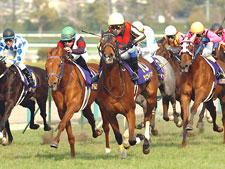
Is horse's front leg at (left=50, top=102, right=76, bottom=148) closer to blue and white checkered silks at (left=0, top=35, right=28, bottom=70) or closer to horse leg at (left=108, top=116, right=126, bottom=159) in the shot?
horse leg at (left=108, top=116, right=126, bottom=159)

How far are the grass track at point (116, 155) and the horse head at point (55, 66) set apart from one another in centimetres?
114

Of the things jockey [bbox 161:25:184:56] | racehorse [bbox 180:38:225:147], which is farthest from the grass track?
jockey [bbox 161:25:184:56]

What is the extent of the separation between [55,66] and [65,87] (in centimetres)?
58

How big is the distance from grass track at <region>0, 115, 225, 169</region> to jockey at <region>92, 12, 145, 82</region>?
123 centimetres

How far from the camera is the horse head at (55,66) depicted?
932cm

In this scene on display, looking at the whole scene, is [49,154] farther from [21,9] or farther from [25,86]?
[21,9]

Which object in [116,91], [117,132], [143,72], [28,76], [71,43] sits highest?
[71,43]

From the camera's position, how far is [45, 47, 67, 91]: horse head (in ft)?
30.6

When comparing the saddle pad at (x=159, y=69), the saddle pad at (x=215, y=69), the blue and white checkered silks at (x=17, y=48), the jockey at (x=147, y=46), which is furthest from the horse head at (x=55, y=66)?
the saddle pad at (x=159, y=69)

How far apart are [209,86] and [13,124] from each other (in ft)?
20.2

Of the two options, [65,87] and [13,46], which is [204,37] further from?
[13,46]

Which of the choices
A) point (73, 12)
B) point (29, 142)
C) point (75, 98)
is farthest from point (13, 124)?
point (73, 12)

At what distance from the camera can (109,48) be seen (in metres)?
8.80

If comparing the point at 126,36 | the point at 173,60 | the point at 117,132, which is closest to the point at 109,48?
the point at 126,36
